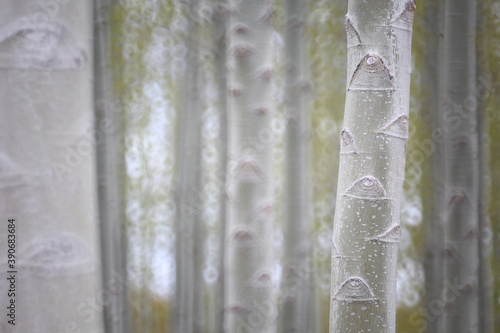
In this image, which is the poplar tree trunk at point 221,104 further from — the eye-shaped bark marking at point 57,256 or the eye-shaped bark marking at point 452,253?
the eye-shaped bark marking at point 57,256

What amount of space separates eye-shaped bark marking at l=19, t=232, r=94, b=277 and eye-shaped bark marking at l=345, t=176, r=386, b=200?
0.32m

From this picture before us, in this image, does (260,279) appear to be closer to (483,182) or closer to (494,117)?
(483,182)

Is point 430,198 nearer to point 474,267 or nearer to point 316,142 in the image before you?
point 474,267

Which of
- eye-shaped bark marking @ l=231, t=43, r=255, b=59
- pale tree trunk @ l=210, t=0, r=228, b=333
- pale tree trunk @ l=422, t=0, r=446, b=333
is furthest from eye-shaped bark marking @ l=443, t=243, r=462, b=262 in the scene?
eye-shaped bark marking @ l=231, t=43, r=255, b=59

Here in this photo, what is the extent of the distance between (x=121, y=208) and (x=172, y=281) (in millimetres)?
490

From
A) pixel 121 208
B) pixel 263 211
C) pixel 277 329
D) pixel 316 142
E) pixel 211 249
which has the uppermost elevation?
pixel 316 142

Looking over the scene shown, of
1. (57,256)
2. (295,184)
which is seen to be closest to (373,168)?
(57,256)

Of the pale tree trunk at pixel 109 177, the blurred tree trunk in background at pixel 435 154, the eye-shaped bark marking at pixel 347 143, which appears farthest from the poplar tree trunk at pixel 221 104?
the eye-shaped bark marking at pixel 347 143

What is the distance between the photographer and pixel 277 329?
2156mm

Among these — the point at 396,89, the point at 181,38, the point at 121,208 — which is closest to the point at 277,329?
the point at 121,208

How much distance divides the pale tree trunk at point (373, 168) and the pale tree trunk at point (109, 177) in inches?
74.2

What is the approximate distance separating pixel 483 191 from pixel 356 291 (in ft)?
5.40

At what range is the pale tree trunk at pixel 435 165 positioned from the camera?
201 centimetres

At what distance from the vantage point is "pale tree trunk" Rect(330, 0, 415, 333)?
547mm
